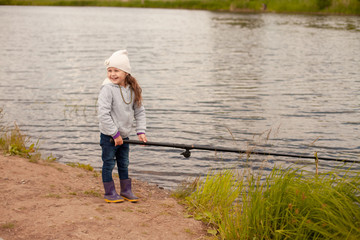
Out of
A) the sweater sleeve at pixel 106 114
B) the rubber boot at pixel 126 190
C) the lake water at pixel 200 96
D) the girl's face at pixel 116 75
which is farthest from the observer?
the lake water at pixel 200 96

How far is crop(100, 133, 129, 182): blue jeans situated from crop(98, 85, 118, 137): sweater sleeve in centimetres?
14

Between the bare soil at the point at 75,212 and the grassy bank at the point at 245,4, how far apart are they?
51112mm

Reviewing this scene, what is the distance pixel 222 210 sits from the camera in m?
5.87

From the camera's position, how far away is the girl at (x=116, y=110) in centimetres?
558

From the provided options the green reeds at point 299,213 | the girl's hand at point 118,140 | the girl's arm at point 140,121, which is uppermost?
the girl's arm at point 140,121

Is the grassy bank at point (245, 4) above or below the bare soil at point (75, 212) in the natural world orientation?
above

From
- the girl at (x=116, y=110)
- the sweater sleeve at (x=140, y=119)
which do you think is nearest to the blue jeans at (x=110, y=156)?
the girl at (x=116, y=110)

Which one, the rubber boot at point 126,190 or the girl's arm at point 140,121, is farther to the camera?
the rubber boot at point 126,190

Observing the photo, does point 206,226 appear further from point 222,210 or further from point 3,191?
point 3,191

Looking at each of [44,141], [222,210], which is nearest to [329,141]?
[222,210]

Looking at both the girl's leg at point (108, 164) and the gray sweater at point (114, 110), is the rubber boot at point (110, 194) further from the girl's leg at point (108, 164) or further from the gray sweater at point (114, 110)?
the gray sweater at point (114, 110)

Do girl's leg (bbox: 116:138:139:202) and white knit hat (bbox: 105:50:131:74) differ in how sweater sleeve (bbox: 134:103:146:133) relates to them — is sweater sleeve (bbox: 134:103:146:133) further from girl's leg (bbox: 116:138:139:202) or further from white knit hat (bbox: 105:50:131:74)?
white knit hat (bbox: 105:50:131:74)

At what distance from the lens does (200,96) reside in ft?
50.1

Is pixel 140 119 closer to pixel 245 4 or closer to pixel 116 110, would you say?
pixel 116 110
